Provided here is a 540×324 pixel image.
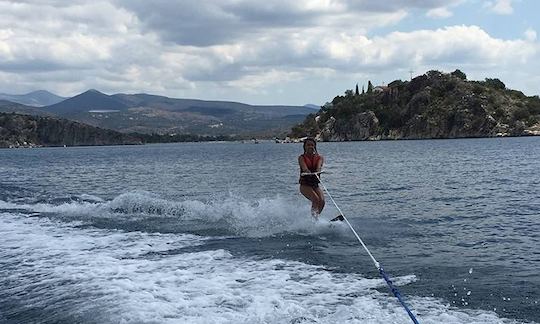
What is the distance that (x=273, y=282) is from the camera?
37.5ft

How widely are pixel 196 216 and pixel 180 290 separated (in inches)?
427

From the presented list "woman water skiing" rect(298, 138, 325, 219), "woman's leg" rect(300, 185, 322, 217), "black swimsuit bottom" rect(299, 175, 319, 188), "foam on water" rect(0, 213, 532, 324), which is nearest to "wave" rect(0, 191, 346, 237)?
"woman's leg" rect(300, 185, 322, 217)

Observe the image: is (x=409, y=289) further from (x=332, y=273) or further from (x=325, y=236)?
(x=325, y=236)

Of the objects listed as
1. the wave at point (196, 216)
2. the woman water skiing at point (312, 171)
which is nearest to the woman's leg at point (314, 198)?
the woman water skiing at point (312, 171)

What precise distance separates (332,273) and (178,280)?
340 cm

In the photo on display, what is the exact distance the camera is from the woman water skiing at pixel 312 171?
62.6ft

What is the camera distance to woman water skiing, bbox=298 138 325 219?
1909 cm

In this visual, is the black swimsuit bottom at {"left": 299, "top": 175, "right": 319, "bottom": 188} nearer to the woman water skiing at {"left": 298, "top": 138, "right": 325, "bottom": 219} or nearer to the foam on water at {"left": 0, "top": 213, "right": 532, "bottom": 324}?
the woman water skiing at {"left": 298, "top": 138, "right": 325, "bottom": 219}

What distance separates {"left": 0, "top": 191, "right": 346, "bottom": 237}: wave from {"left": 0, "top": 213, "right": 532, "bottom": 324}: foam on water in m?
3.18

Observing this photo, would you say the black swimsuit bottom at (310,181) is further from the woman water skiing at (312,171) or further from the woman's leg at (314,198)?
the woman's leg at (314,198)

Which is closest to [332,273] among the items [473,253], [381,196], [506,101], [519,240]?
[473,253]

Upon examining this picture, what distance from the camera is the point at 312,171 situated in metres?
19.3

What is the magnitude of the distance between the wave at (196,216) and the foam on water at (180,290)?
3.18 meters

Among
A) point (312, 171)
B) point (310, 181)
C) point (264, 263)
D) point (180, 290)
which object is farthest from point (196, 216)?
point (180, 290)
